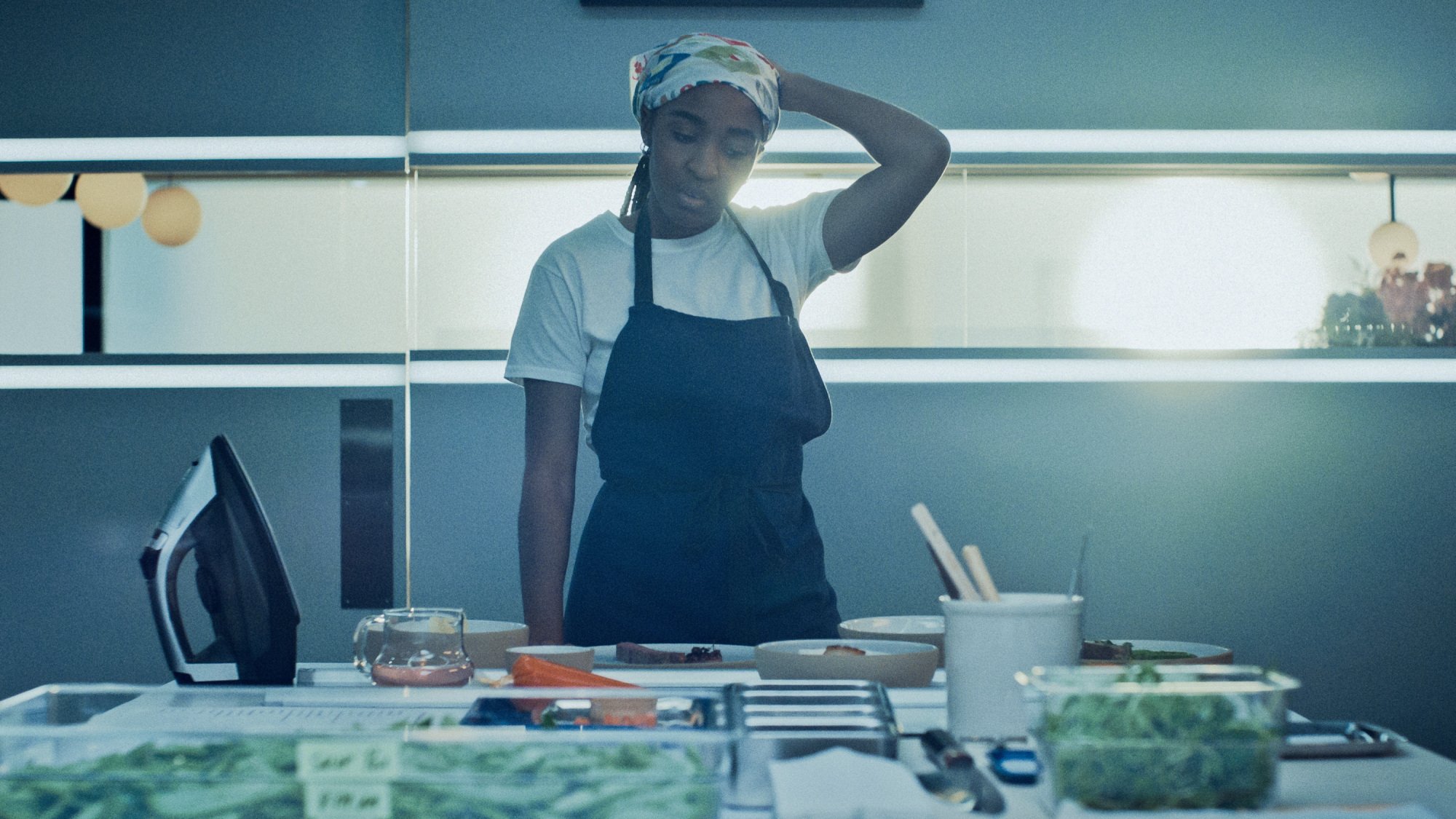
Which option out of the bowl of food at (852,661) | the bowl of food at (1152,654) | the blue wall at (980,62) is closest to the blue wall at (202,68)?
the blue wall at (980,62)

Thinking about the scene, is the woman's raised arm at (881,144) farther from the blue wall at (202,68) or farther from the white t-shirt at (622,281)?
the blue wall at (202,68)

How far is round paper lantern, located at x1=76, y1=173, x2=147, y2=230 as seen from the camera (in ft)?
8.26

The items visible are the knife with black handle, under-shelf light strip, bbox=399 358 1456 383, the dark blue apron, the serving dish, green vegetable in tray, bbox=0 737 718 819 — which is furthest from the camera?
under-shelf light strip, bbox=399 358 1456 383

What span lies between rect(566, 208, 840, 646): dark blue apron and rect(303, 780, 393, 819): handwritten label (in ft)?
3.32

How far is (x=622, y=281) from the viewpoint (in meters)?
1.65

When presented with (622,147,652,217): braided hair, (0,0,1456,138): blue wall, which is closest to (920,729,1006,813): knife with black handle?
(622,147,652,217): braided hair

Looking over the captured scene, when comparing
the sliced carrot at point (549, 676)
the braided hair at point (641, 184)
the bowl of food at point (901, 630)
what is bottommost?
the bowl of food at point (901, 630)

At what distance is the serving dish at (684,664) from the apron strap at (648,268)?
20.3 inches

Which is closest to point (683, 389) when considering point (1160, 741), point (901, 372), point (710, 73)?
point (710, 73)

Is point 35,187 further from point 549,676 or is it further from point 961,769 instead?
point 961,769

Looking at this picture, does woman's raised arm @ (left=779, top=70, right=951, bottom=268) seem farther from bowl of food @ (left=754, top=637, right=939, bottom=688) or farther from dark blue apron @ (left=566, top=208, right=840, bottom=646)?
bowl of food @ (left=754, top=637, right=939, bottom=688)

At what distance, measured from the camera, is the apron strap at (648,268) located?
64.1 inches

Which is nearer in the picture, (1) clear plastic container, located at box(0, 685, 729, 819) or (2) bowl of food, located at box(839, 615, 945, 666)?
(1) clear plastic container, located at box(0, 685, 729, 819)

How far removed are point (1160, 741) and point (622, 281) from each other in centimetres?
113
